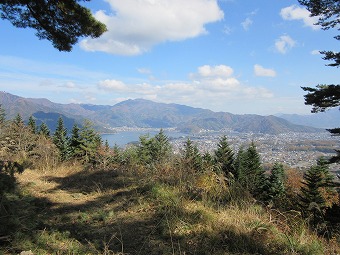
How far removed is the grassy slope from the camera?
2902mm

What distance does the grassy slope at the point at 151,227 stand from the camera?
2902 mm

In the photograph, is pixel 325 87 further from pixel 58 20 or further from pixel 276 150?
pixel 276 150

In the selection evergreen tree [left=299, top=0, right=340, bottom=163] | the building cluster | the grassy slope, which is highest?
evergreen tree [left=299, top=0, right=340, bottom=163]

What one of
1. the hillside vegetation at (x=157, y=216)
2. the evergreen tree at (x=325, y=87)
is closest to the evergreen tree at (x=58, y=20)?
the hillside vegetation at (x=157, y=216)

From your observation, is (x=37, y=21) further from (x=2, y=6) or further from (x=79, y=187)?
(x=79, y=187)

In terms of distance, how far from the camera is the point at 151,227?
3670mm

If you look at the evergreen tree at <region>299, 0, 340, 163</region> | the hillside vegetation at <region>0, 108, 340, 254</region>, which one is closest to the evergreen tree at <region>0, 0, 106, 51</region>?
the hillside vegetation at <region>0, 108, 340, 254</region>

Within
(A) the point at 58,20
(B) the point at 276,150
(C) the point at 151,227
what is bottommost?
(B) the point at 276,150

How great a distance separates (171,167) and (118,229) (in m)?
2.24

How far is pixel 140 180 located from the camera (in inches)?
229

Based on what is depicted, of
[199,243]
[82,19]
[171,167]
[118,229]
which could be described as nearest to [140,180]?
[171,167]

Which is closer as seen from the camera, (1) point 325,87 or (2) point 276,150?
(1) point 325,87

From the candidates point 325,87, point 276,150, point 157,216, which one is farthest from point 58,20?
point 276,150

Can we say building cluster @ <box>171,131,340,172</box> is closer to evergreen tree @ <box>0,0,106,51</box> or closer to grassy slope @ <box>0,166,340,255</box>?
grassy slope @ <box>0,166,340,255</box>
